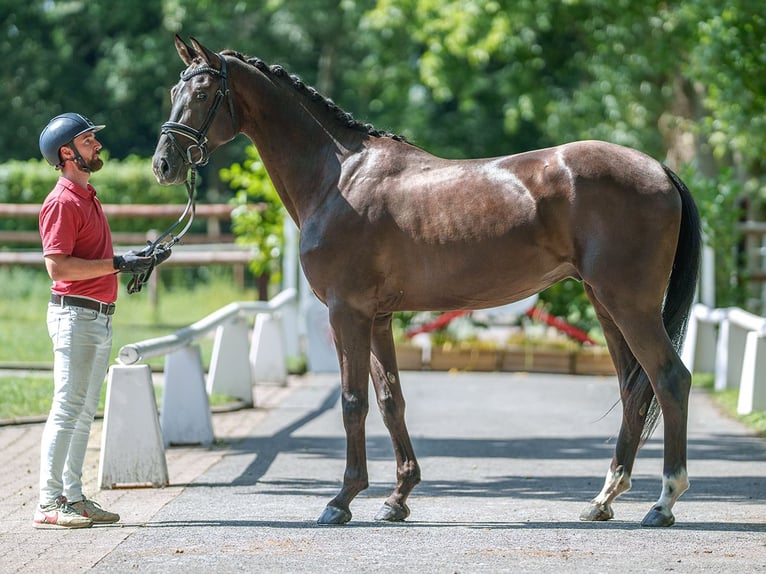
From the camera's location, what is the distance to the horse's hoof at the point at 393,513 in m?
7.02

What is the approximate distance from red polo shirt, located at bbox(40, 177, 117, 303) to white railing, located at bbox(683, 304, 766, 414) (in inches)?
252

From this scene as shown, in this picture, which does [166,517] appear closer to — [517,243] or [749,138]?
[517,243]

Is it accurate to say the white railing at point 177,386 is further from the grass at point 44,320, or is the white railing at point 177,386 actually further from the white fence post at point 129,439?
the grass at point 44,320

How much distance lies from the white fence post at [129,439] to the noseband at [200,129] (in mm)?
1723

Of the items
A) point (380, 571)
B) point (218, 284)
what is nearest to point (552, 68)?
point (218, 284)

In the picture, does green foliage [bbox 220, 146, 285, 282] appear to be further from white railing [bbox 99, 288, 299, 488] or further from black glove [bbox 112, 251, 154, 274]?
black glove [bbox 112, 251, 154, 274]

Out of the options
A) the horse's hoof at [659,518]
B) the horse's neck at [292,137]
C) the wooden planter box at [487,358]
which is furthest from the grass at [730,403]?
the horse's neck at [292,137]

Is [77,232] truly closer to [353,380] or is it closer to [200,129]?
[200,129]

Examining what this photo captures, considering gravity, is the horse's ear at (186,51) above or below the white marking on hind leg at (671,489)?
above

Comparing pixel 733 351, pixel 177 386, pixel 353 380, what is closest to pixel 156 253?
pixel 353 380

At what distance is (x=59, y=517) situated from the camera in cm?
681

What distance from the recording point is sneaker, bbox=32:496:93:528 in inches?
268

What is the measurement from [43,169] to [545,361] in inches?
475

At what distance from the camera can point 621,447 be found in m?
7.20
